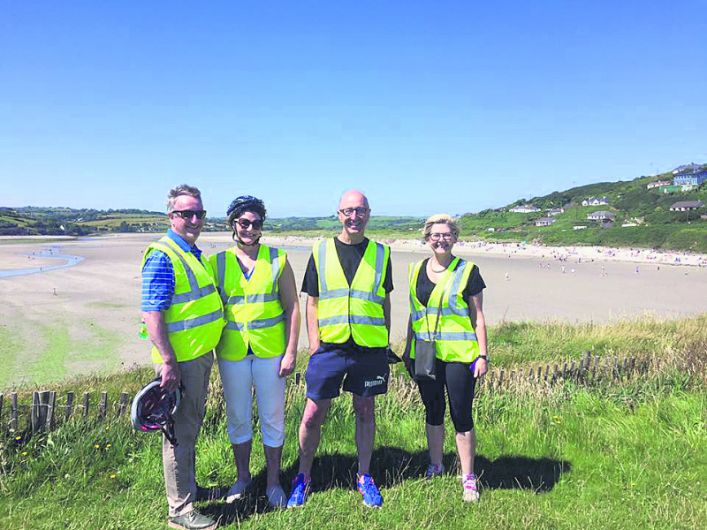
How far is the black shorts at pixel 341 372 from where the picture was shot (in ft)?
10.6

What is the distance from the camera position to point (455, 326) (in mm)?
3363

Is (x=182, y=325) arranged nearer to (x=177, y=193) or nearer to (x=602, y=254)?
(x=177, y=193)

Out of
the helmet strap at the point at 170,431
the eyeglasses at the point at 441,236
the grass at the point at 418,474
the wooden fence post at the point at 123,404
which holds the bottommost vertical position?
the grass at the point at 418,474

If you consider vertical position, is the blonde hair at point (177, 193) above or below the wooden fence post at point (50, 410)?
above

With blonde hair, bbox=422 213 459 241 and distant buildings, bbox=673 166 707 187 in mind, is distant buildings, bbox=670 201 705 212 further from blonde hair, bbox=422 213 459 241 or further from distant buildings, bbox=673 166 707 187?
blonde hair, bbox=422 213 459 241

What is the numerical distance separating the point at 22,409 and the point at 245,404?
→ 8.78 ft

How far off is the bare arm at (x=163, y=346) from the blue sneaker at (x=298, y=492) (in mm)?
1157

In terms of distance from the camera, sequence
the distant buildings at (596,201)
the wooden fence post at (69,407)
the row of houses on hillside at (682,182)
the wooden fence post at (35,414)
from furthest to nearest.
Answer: the distant buildings at (596,201)
the row of houses on hillside at (682,182)
the wooden fence post at (69,407)
the wooden fence post at (35,414)

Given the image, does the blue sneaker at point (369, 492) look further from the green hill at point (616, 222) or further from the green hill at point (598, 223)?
the green hill at point (616, 222)

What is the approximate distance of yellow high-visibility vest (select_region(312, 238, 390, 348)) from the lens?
3178 mm

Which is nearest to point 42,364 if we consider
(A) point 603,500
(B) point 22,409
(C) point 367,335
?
(B) point 22,409

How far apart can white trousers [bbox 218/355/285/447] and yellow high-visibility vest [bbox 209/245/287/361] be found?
8 centimetres

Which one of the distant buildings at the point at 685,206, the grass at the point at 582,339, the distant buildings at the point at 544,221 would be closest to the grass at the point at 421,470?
the grass at the point at 582,339

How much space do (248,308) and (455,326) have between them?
4.99 feet
